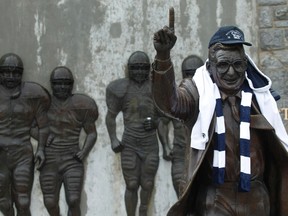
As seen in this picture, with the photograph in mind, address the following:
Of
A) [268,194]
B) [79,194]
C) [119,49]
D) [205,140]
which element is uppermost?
[119,49]

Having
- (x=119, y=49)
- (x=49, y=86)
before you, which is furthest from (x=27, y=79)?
(x=119, y=49)

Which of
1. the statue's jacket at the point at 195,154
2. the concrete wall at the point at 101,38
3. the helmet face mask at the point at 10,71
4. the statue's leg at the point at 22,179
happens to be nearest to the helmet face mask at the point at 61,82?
the concrete wall at the point at 101,38

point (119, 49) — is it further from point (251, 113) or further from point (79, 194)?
point (251, 113)

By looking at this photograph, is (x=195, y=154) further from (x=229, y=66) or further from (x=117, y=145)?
(x=117, y=145)

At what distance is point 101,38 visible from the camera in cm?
845

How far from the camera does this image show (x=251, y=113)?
4398 mm

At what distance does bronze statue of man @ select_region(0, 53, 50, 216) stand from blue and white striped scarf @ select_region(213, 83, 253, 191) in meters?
4.14

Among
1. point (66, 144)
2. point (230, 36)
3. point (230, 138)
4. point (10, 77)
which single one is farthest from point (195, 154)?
point (10, 77)

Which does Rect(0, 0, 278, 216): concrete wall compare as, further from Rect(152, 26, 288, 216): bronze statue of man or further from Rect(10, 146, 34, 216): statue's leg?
Rect(152, 26, 288, 216): bronze statue of man

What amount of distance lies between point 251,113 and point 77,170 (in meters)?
4.10

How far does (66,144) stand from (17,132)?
0.51 metres

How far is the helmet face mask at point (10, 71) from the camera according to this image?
8.20m

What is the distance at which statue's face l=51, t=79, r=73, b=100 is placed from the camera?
27.0ft

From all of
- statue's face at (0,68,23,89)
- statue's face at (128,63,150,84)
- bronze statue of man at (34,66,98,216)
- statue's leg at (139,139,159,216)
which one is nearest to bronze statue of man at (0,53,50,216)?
statue's face at (0,68,23,89)
